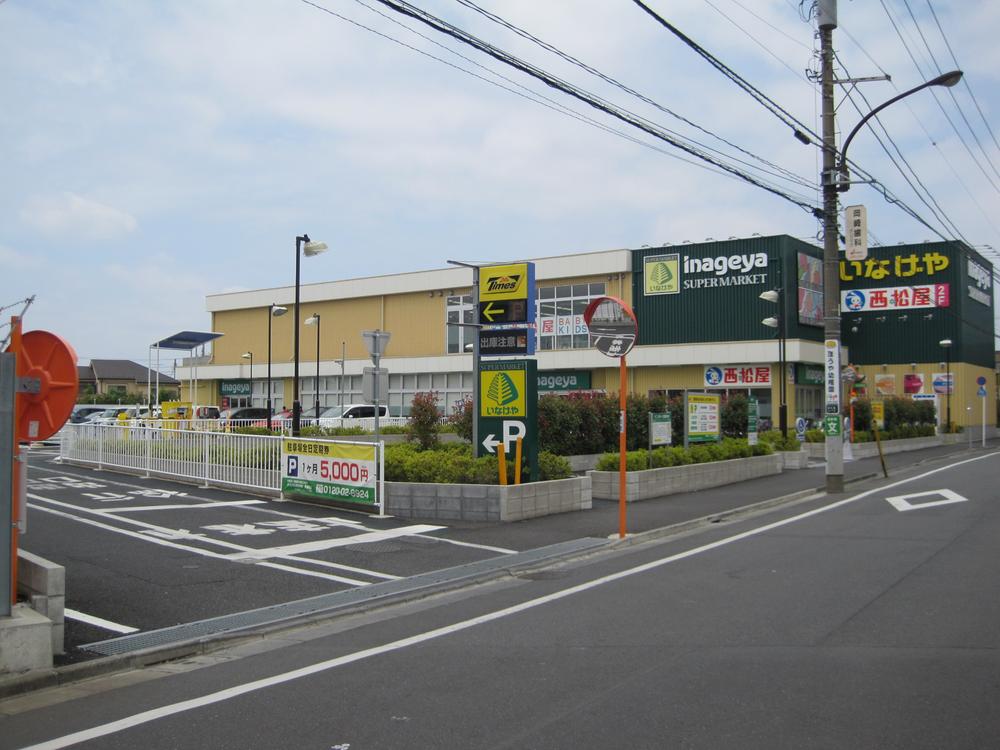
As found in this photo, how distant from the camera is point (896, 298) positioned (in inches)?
2055

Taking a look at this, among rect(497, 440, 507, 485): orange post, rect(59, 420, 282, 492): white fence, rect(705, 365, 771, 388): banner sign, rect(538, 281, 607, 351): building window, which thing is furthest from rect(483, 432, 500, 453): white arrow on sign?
rect(538, 281, 607, 351): building window

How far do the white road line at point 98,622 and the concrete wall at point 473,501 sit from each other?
23.3ft

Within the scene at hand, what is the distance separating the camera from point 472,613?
8453 mm

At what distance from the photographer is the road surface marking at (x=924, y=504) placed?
53.1 feet

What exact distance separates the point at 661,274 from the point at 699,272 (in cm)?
214

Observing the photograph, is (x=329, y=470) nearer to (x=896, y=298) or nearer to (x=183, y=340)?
(x=183, y=340)

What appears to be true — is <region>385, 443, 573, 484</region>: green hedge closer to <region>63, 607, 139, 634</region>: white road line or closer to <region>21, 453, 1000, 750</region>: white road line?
<region>21, 453, 1000, 750</region>: white road line

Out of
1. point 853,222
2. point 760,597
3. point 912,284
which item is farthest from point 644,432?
point 912,284

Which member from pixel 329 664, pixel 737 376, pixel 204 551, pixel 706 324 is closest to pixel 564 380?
pixel 706 324

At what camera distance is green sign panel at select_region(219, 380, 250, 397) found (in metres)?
65.2

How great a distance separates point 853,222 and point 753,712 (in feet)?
61.1

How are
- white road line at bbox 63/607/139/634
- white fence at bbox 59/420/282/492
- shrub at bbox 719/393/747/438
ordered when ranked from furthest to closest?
shrub at bbox 719/393/747/438, white fence at bbox 59/420/282/492, white road line at bbox 63/607/139/634

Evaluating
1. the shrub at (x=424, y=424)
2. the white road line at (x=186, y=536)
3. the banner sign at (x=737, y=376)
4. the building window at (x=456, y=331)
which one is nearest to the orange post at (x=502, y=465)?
the white road line at (x=186, y=536)

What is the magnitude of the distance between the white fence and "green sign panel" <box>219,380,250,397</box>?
4053 cm
